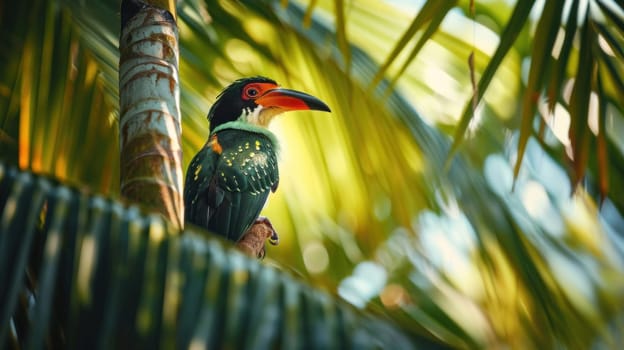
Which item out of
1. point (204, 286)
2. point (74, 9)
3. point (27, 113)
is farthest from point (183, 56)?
point (204, 286)

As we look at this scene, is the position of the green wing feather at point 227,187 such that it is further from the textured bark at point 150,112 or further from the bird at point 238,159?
the textured bark at point 150,112

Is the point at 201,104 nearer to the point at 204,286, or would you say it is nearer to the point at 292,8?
the point at 292,8

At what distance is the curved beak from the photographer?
3.21 meters

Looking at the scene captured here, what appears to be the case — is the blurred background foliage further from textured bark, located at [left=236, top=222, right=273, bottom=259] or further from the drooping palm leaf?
the drooping palm leaf

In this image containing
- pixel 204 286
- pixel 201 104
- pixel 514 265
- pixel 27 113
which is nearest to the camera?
pixel 204 286

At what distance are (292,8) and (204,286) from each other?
2.23 m

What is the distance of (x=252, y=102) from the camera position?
3.76 metres

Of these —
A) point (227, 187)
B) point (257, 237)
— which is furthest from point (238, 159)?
point (257, 237)

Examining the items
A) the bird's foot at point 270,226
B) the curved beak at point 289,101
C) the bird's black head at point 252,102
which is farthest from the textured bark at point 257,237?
the bird's black head at point 252,102

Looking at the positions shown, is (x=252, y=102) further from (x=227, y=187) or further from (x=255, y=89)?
(x=227, y=187)

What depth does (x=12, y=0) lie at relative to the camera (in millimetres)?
2916

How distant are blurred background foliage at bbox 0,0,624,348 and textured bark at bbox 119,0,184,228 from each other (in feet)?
1.67

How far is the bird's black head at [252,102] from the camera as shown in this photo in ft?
11.7

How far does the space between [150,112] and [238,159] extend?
1.51 metres
